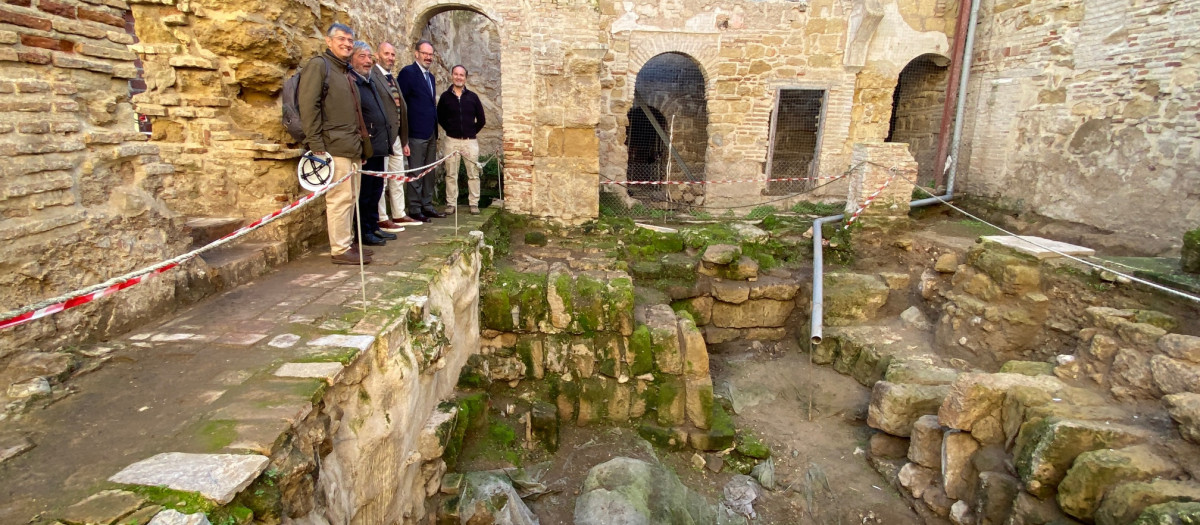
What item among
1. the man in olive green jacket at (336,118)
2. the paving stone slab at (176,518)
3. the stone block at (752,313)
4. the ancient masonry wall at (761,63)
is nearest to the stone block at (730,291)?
the stone block at (752,313)

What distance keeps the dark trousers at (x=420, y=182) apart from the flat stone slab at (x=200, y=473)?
181 inches

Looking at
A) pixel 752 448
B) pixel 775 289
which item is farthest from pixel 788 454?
pixel 775 289

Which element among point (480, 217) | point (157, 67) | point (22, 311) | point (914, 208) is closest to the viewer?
point (22, 311)

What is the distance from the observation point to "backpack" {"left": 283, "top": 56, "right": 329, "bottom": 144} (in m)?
4.23

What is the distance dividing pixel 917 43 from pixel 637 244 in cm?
623

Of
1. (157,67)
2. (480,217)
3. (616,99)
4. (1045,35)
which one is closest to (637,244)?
(480,217)

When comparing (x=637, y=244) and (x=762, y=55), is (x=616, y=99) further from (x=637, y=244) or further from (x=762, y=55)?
(x=637, y=244)

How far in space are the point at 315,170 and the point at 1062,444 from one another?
5.79 m

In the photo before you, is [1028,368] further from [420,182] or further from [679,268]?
[420,182]

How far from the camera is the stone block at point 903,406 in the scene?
5.28m

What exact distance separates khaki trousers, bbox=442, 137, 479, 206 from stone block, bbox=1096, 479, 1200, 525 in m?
6.17

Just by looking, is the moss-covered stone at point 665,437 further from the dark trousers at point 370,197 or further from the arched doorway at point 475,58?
the arched doorway at point 475,58

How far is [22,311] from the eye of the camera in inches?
83.6

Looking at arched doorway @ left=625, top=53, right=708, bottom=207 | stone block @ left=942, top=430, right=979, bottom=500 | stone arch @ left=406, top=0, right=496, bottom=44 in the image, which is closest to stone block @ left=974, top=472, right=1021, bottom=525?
stone block @ left=942, top=430, right=979, bottom=500
